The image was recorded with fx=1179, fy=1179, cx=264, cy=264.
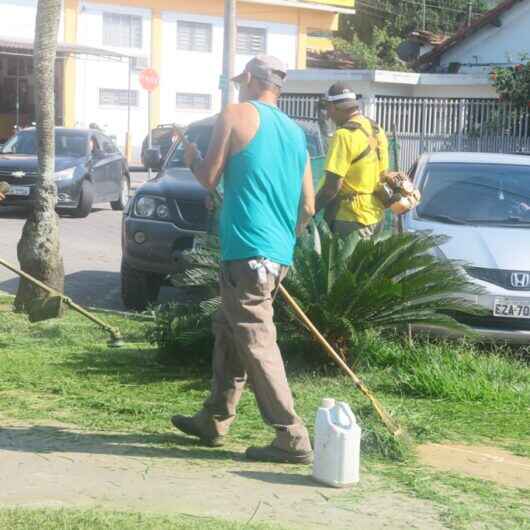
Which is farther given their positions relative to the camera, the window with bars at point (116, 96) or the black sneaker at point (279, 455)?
the window with bars at point (116, 96)

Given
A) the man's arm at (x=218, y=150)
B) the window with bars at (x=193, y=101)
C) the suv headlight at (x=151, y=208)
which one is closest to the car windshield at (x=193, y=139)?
the suv headlight at (x=151, y=208)

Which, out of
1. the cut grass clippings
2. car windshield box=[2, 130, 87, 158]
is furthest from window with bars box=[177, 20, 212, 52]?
the cut grass clippings

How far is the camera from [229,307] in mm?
5520

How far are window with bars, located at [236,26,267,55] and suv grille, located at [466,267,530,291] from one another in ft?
121

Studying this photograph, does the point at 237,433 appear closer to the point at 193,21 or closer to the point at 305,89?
the point at 305,89

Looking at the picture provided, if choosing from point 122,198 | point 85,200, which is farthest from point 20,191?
point 122,198

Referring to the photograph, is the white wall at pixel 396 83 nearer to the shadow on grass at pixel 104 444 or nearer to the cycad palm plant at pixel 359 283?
the cycad palm plant at pixel 359 283

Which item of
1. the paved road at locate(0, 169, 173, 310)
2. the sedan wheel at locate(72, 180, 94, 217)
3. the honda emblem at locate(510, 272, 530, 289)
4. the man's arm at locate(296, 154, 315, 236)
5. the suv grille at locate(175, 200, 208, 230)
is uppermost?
the man's arm at locate(296, 154, 315, 236)

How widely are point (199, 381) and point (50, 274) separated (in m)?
2.66

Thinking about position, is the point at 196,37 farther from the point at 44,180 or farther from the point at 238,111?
the point at 238,111

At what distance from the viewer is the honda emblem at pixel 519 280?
28.3ft

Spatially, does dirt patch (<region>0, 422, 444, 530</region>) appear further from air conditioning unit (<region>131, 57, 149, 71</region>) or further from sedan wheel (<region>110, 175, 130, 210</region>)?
air conditioning unit (<region>131, 57, 149, 71</region>)

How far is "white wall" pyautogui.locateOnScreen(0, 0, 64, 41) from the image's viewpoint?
3831cm

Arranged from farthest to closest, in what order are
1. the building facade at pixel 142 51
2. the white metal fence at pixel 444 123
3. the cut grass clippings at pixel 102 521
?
the building facade at pixel 142 51 < the white metal fence at pixel 444 123 < the cut grass clippings at pixel 102 521
